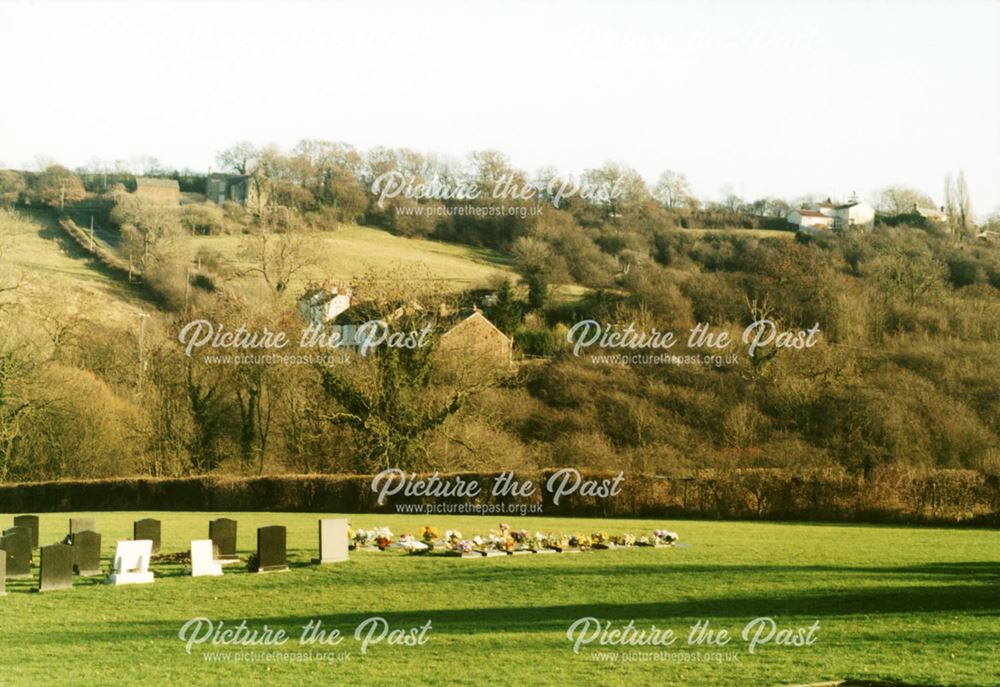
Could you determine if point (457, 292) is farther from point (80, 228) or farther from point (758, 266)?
point (80, 228)

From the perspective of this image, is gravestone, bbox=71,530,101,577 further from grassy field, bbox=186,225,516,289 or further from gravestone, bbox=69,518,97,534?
grassy field, bbox=186,225,516,289

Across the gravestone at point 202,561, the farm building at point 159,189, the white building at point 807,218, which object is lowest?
the gravestone at point 202,561

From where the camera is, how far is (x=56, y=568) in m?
23.4

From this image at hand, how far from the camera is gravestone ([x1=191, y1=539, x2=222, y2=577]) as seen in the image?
25328 mm

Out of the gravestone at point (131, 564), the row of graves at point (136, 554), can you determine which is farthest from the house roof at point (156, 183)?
the gravestone at point (131, 564)

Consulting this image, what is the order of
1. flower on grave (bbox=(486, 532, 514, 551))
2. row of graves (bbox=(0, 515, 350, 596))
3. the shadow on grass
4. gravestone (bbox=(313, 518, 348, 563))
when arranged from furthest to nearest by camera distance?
flower on grave (bbox=(486, 532, 514, 551)) → gravestone (bbox=(313, 518, 348, 563)) → row of graves (bbox=(0, 515, 350, 596)) → the shadow on grass

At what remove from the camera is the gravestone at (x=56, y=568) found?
913 inches

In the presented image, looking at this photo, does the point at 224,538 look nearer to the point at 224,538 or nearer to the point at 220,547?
the point at 224,538

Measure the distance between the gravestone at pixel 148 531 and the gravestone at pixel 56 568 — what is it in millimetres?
5003

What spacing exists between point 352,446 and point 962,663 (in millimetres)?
45538

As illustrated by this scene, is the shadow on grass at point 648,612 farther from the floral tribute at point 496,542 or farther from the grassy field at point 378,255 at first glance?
the grassy field at point 378,255

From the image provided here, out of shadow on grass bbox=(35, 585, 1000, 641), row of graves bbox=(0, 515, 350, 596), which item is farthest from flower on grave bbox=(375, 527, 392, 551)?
shadow on grass bbox=(35, 585, 1000, 641)

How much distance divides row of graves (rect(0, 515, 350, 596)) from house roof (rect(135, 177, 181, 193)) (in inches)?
4313

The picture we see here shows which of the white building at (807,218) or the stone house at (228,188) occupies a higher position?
the white building at (807,218)
